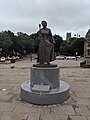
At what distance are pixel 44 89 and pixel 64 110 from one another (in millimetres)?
1296

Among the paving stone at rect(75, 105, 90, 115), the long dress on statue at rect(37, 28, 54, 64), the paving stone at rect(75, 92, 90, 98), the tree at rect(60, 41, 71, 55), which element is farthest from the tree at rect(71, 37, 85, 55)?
the paving stone at rect(75, 105, 90, 115)

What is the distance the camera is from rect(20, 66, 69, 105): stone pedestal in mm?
7020

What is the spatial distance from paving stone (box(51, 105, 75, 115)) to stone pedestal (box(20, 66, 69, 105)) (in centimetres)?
47

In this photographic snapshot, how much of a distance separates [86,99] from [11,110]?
10.2 ft

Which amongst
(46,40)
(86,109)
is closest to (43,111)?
(86,109)

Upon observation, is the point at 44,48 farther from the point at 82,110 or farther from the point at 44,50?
the point at 82,110

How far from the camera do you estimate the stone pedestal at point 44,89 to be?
702cm

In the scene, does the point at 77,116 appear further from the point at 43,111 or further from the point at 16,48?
the point at 16,48

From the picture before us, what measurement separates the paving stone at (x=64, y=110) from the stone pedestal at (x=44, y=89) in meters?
0.47

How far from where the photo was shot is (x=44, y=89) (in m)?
7.38

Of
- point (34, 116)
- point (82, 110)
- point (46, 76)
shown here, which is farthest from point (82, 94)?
point (34, 116)

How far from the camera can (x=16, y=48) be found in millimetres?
65250

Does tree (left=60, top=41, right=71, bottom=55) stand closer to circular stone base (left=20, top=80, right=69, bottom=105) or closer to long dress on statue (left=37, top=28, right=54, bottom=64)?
long dress on statue (left=37, top=28, right=54, bottom=64)

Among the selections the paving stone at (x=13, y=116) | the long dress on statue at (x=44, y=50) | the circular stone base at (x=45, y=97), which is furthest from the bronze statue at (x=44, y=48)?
the paving stone at (x=13, y=116)
